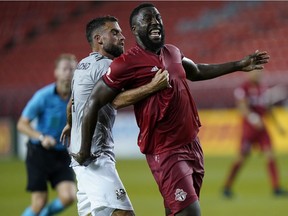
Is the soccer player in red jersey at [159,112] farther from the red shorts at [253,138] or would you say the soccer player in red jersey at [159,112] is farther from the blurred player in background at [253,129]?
the red shorts at [253,138]

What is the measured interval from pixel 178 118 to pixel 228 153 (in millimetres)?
12621

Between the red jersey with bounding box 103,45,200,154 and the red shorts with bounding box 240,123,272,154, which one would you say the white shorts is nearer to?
the red jersey with bounding box 103,45,200,154

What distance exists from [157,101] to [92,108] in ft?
1.70

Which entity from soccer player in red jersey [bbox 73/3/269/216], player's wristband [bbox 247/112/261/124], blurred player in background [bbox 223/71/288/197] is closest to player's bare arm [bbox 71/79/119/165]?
soccer player in red jersey [bbox 73/3/269/216]

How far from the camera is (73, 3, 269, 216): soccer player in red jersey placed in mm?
5781

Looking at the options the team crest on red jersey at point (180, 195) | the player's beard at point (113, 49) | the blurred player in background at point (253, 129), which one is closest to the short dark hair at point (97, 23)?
the player's beard at point (113, 49)

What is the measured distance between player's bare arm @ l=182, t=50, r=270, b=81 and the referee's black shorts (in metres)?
2.46

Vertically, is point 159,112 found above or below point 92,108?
below

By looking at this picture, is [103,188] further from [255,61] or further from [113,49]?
[255,61]

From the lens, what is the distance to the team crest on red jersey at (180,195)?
5777 millimetres

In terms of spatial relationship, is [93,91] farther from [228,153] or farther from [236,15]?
[236,15]

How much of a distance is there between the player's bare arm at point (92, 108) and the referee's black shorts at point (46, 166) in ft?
7.98

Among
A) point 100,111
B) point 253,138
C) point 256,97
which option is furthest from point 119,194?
point 256,97

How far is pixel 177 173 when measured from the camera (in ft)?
19.2
